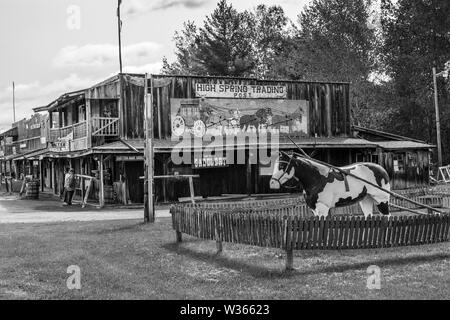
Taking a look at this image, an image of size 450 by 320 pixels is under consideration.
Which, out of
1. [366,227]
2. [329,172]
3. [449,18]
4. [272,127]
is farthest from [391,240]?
[449,18]

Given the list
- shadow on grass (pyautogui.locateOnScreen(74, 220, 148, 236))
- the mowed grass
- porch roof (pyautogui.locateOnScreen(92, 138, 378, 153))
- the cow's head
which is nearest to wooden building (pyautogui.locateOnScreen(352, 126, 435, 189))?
porch roof (pyautogui.locateOnScreen(92, 138, 378, 153))

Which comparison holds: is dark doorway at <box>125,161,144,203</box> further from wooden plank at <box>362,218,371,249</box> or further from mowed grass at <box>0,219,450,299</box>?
wooden plank at <box>362,218,371,249</box>

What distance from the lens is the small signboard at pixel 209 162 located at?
31.7 m

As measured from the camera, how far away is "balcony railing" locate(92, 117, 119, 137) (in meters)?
31.1

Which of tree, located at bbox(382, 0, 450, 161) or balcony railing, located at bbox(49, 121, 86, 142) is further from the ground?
tree, located at bbox(382, 0, 450, 161)

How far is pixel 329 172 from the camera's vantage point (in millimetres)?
14023

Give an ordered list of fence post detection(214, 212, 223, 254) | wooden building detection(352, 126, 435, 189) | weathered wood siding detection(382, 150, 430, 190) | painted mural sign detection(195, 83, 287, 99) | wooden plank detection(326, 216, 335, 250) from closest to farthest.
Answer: wooden plank detection(326, 216, 335, 250) → fence post detection(214, 212, 223, 254) → painted mural sign detection(195, 83, 287, 99) → wooden building detection(352, 126, 435, 189) → weathered wood siding detection(382, 150, 430, 190)

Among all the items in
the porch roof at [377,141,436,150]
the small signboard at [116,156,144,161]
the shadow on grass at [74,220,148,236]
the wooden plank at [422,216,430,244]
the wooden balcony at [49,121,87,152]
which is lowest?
the shadow on grass at [74,220,148,236]

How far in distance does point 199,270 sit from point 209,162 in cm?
2072

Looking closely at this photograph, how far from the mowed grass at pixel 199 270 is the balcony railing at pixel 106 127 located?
15.5 meters

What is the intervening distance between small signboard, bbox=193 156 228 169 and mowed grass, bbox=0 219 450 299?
624 inches

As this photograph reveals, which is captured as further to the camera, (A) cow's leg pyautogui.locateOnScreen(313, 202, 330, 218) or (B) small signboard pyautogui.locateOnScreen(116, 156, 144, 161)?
(B) small signboard pyautogui.locateOnScreen(116, 156, 144, 161)

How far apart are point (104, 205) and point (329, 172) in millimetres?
17255

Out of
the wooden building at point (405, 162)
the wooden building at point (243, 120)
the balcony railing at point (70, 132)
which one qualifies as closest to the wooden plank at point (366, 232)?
the wooden building at point (243, 120)
